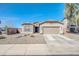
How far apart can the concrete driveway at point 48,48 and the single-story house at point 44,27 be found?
0.86 ft

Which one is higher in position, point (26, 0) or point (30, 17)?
point (26, 0)

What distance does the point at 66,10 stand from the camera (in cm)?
727

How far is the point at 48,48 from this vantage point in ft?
22.9

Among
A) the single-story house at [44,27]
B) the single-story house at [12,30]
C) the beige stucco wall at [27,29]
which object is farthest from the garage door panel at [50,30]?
the single-story house at [12,30]

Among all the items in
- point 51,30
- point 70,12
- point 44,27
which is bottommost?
point 51,30

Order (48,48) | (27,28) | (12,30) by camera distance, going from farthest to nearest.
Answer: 1. (27,28)
2. (12,30)
3. (48,48)

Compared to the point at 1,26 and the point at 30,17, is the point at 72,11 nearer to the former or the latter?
the point at 30,17

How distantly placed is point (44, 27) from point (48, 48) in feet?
2.78

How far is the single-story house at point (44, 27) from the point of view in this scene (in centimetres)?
726

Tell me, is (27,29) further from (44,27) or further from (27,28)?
(44,27)

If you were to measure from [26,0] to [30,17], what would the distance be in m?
0.73

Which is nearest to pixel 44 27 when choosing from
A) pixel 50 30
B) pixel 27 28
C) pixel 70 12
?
pixel 50 30

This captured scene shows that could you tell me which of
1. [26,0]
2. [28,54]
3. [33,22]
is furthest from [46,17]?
[28,54]

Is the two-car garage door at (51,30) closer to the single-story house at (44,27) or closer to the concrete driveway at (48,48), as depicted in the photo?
the single-story house at (44,27)
